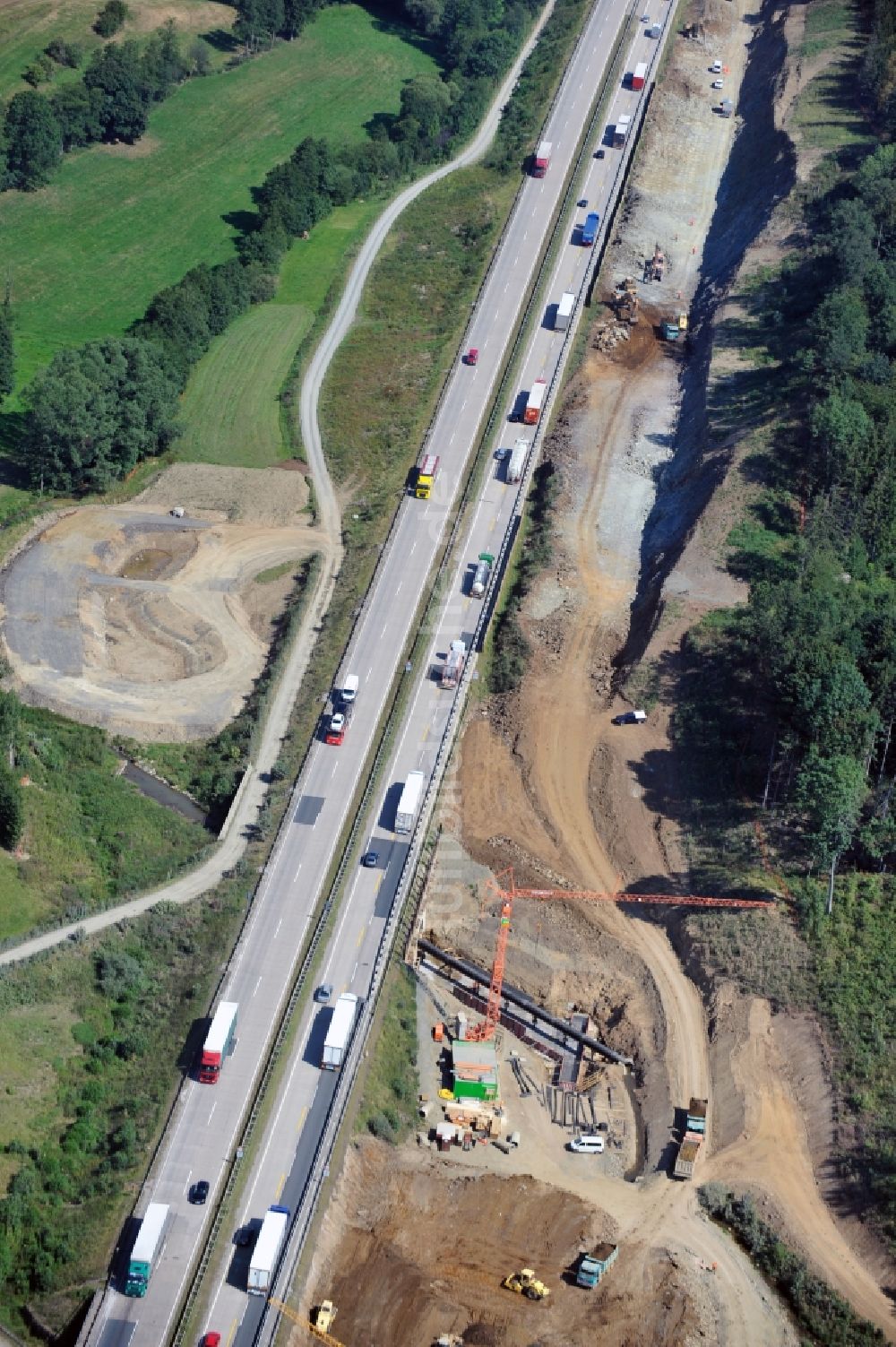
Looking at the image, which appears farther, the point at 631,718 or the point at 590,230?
the point at 590,230

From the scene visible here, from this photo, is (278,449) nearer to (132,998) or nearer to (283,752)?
(283,752)

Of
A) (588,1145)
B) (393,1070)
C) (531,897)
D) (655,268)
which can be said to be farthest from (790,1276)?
(655,268)

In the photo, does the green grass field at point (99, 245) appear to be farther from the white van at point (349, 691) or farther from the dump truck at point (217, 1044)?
the dump truck at point (217, 1044)

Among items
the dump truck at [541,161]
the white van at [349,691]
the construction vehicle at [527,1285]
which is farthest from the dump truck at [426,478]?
the construction vehicle at [527,1285]

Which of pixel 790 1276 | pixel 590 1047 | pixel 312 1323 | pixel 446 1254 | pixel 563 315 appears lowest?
pixel 312 1323

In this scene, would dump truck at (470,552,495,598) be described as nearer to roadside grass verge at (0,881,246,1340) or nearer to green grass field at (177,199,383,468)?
green grass field at (177,199,383,468)

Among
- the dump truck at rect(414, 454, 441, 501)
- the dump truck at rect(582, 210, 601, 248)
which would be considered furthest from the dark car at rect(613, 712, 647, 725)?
the dump truck at rect(582, 210, 601, 248)

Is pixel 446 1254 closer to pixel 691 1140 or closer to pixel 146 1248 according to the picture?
pixel 691 1140
